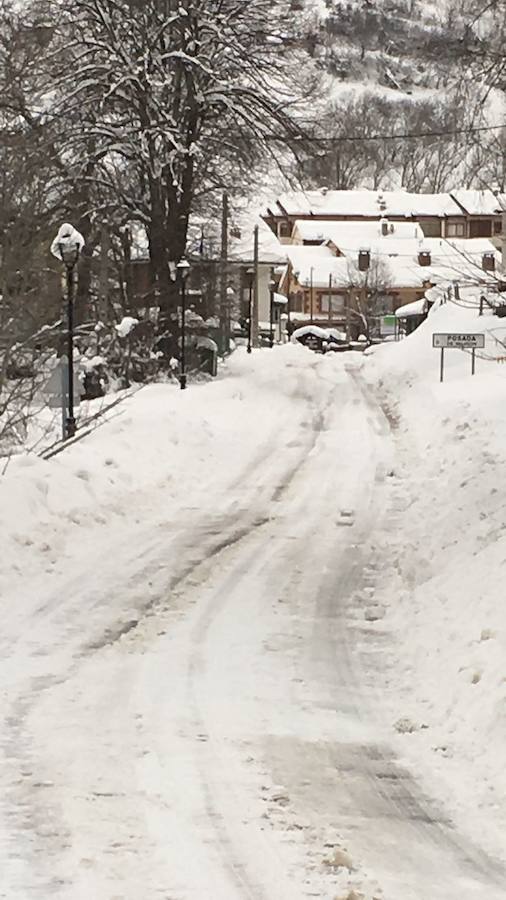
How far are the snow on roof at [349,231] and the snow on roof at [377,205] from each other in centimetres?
884

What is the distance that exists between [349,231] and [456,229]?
18.7 m

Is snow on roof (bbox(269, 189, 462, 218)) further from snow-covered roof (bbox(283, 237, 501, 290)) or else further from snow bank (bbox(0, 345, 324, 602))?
snow bank (bbox(0, 345, 324, 602))

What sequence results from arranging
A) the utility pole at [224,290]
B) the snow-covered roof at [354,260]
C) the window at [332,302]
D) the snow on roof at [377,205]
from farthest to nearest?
1. the snow on roof at [377,205]
2. the window at [332,302]
3. the snow-covered roof at [354,260]
4. the utility pole at [224,290]

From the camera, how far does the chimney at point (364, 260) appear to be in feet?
300

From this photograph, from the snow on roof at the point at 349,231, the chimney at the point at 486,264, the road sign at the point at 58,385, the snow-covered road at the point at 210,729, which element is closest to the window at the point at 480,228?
the snow on roof at the point at 349,231

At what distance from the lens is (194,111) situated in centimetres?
3080

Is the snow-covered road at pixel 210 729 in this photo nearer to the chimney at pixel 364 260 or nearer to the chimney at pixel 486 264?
the chimney at pixel 486 264

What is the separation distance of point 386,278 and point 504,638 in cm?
8463

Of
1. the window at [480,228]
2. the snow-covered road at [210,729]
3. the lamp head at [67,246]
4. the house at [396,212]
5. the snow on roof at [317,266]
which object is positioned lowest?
the snow-covered road at [210,729]

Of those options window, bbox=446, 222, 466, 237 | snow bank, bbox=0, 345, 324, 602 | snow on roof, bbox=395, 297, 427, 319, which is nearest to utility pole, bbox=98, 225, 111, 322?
snow bank, bbox=0, 345, 324, 602

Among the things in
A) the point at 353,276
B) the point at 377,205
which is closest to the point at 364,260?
the point at 353,276

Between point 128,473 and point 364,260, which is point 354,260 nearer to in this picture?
point 364,260

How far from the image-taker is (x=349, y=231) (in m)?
104

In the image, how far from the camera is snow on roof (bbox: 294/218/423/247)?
10188cm
